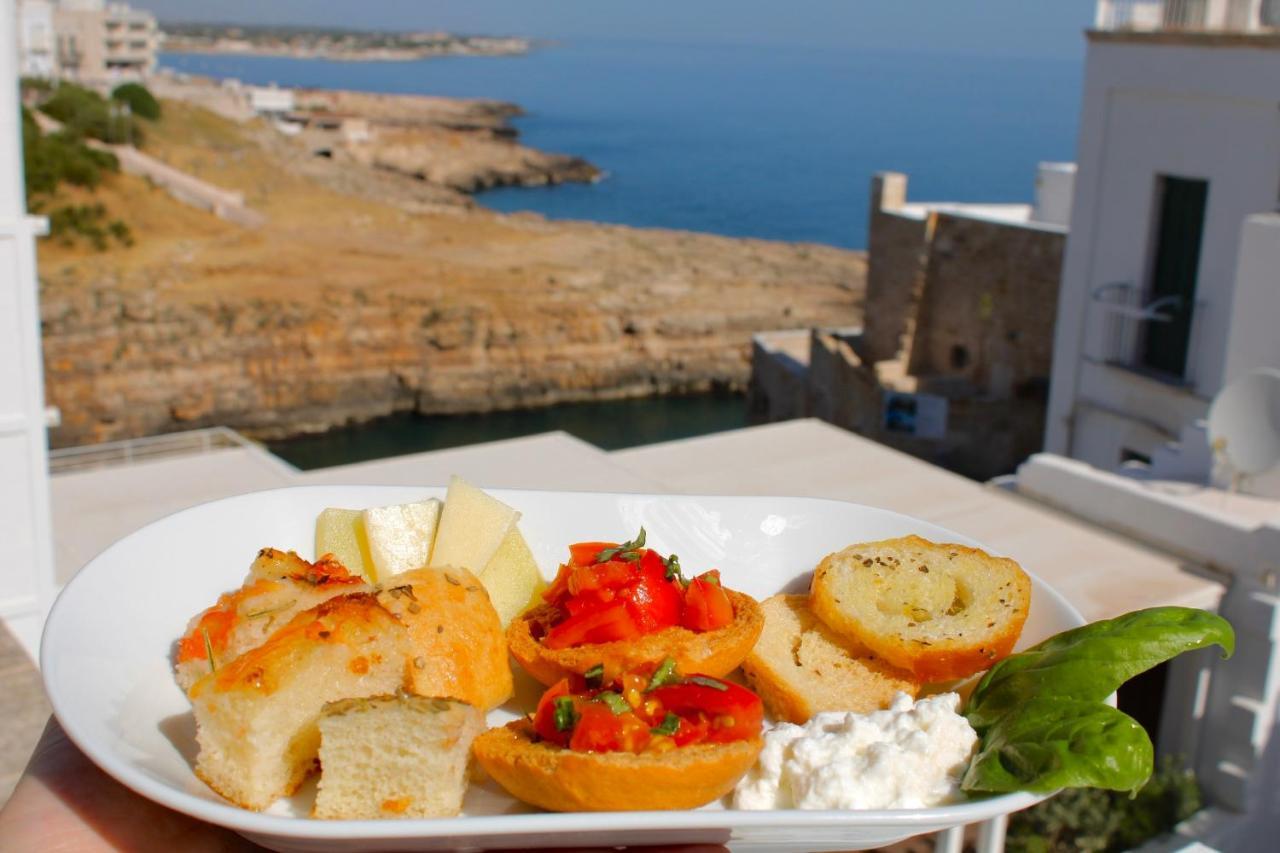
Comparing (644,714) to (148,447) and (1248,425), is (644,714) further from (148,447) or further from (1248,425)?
(148,447)

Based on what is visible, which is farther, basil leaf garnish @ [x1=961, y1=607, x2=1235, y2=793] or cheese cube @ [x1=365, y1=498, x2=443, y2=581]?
cheese cube @ [x1=365, y1=498, x2=443, y2=581]

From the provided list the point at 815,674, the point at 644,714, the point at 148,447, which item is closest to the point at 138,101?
the point at 148,447

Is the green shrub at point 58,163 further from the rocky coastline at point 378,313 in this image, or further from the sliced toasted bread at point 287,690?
the sliced toasted bread at point 287,690

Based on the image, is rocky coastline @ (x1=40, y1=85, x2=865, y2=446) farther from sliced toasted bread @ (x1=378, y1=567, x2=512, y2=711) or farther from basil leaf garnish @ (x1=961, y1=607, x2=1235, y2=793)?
basil leaf garnish @ (x1=961, y1=607, x2=1235, y2=793)

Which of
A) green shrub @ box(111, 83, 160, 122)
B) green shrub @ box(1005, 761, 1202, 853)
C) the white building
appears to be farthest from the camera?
the white building

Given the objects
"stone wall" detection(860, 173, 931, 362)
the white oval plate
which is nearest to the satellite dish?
the white oval plate
